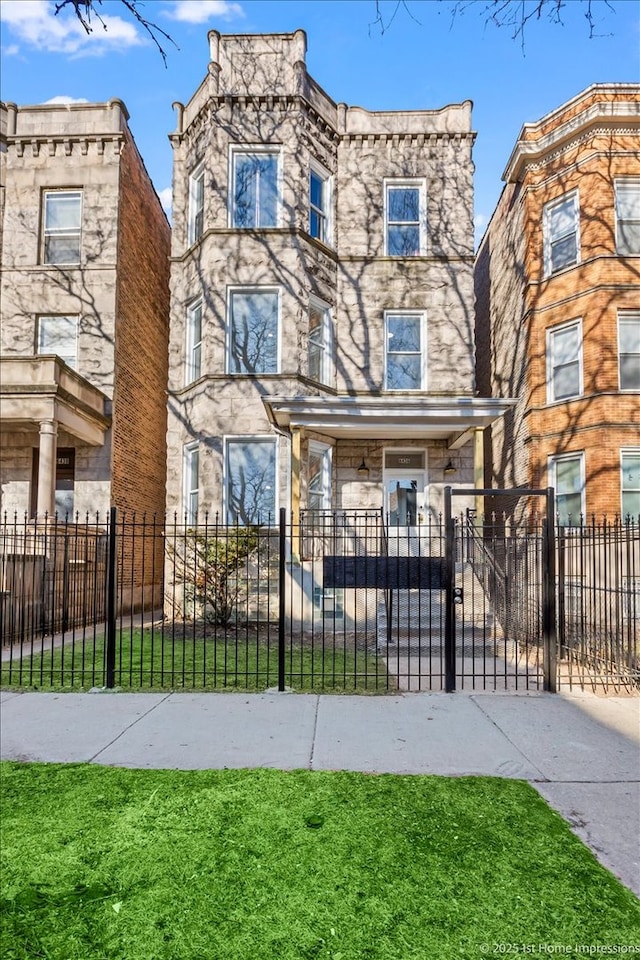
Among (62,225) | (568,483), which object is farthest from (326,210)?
(568,483)

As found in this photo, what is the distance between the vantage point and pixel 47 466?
12.1 m

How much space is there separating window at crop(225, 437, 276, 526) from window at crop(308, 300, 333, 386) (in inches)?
99.1

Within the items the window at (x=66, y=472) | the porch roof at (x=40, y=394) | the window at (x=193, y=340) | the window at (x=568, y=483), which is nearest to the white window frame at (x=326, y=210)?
the window at (x=193, y=340)

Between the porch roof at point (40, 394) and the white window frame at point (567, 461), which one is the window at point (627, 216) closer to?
the white window frame at point (567, 461)

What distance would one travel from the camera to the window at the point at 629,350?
13273 mm

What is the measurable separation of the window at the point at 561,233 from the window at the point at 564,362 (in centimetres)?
168

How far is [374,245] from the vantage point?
15125 mm

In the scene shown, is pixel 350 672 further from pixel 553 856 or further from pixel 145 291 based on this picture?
pixel 145 291

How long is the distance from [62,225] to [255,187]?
5574 millimetres

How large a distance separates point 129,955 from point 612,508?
1299 cm

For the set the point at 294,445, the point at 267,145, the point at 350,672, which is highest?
the point at 267,145

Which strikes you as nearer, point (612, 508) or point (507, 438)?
point (612, 508)

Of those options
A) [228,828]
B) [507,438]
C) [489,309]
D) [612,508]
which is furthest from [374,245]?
[228,828]

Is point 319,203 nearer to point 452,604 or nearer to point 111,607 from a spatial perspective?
point 452,604
